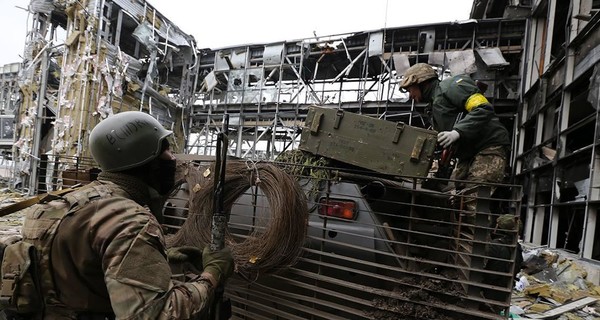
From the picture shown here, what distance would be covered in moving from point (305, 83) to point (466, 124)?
12562 mm

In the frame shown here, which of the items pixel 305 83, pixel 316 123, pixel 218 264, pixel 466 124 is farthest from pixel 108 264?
pixel 305 83

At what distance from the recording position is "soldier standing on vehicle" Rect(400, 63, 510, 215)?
2.83m

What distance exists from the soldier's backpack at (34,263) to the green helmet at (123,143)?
0.60ft

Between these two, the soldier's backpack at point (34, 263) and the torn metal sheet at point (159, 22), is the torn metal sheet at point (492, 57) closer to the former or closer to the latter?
the soldier's backpack at point (34, 263)

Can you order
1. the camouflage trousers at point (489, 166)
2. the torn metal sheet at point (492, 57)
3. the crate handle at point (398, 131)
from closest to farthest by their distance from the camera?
the crate handle at point (398, 131) → the camouflage trousers at point (489, 166) → the torn metal sheet at point (492, 57)

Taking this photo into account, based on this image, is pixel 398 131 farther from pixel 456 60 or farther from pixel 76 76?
pixel 76 76

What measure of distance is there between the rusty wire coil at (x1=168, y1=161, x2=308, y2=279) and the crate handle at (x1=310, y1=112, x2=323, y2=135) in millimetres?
648

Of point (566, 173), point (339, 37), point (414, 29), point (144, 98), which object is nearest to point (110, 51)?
point (144, 98)

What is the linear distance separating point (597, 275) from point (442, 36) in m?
9.54

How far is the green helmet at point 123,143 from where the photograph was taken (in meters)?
1.48

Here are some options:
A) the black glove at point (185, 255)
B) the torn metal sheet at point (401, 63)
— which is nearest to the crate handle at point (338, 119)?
the black glove at point (185, 255)

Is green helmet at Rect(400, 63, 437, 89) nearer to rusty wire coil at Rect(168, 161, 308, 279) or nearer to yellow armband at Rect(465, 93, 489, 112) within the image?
yellow armband at Rect(465, 93, 489, 112)

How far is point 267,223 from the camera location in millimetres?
2473

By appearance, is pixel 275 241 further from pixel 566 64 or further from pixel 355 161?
pixel 566 64
